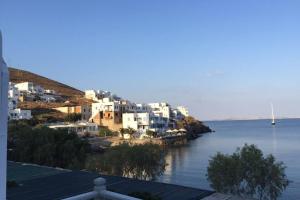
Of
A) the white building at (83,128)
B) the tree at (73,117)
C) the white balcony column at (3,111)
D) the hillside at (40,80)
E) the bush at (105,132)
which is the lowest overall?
the bush at (105,132)

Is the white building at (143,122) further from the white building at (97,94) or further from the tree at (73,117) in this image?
the white building at (97,94)

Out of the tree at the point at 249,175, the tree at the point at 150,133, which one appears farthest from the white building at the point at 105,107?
the tree at the point at 249,175

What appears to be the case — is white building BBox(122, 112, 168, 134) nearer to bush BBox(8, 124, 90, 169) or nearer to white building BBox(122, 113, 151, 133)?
white building BBox(122, 113, 151, 133)

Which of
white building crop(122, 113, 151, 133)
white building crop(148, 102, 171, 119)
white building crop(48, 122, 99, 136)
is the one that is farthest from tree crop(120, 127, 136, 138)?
white building crop(148, 102, 171, 119)

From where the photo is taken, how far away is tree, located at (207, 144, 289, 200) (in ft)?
72.1

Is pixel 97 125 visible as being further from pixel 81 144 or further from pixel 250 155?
pixel 250 155

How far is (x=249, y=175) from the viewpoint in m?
22.1

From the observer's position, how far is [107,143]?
70.4 m

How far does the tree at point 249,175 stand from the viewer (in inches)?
865

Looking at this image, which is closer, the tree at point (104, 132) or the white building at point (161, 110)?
the tree at point (104, 132)

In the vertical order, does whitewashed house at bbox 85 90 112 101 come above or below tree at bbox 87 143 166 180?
above

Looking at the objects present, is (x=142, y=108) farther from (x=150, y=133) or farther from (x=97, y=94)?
(x=97, y=94)

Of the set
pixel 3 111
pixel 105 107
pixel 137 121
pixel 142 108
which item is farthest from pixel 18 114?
pixel 3 111

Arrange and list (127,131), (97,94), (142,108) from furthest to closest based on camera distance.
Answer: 1. (97,94)
2. (142,108)
3. (127,131)
